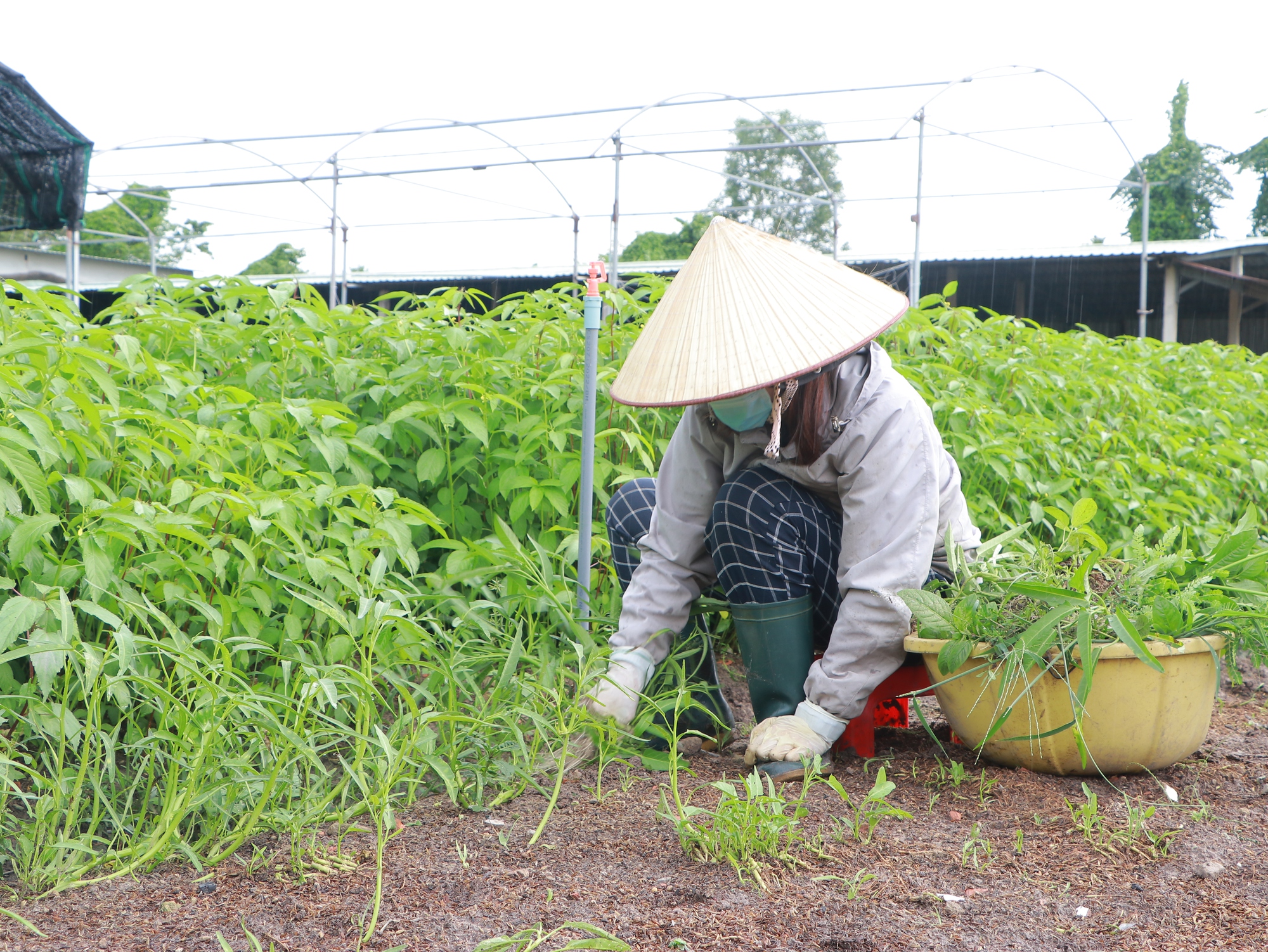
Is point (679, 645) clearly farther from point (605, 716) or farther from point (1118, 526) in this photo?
point (1118, 526)

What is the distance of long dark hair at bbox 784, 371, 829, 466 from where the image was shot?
160 cm

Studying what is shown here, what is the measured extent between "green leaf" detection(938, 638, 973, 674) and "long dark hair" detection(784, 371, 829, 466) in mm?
365

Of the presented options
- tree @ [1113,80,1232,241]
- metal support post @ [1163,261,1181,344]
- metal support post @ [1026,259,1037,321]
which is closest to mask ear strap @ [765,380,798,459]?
metal support post @ [1026,259,1037,321]

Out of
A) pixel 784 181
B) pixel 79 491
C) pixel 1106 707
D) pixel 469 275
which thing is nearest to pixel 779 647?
pixel 1106 707

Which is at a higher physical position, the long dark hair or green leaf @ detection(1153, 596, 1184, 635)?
the long dark hair

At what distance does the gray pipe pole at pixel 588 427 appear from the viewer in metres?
1.83

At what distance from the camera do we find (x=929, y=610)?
62.9 inches

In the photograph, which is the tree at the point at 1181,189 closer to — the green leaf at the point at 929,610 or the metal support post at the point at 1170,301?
the metal support post at the point at 1170,301

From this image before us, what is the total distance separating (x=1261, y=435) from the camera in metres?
3.66

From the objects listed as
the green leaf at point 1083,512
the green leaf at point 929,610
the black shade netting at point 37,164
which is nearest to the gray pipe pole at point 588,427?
the green leaf at point 929,610

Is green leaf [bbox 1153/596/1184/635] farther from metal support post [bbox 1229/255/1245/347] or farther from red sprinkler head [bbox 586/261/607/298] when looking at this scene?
metal support post [bbox 1229/255/1245/347]

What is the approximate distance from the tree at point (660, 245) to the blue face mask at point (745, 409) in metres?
21.4

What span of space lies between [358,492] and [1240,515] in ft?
10.0

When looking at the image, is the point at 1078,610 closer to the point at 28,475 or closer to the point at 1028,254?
the point at 28,475
